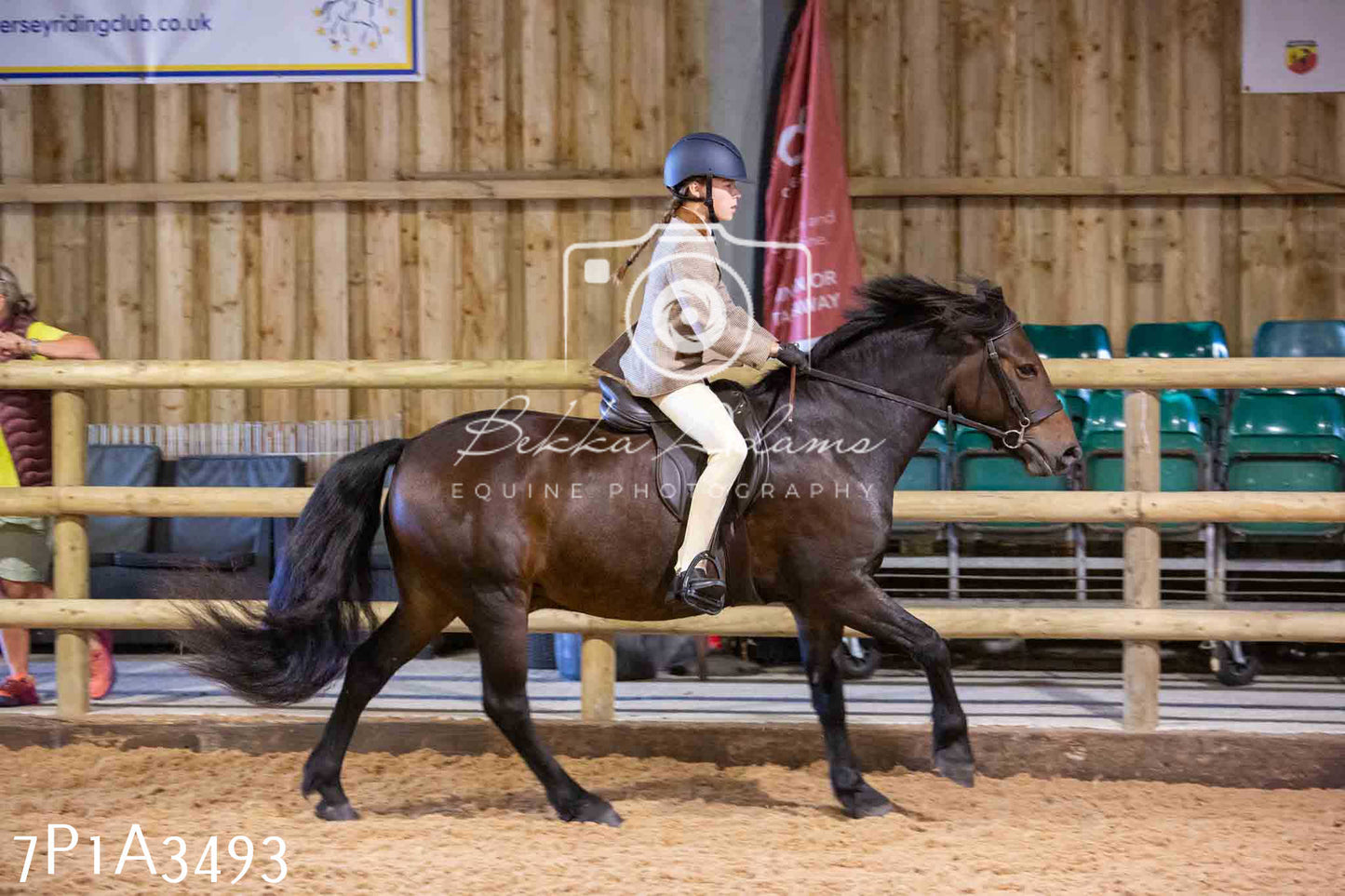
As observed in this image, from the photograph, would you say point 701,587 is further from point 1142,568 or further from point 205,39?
point 205,39

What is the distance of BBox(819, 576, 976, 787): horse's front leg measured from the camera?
12.4ft

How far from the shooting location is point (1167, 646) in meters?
6.77

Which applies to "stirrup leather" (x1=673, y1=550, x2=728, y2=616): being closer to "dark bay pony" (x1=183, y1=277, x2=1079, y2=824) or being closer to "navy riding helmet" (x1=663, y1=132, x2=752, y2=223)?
"dark bay pony" (x1=183, y1=277, x2=1079, y2=824)

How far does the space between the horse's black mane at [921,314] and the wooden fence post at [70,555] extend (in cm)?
278

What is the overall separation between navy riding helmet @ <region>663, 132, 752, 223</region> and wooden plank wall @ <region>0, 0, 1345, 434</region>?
13.9ft

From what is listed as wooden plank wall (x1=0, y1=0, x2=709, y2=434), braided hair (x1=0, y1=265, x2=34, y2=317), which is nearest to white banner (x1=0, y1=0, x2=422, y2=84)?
wooden plank wall (x1=0, y1=0, x2=709, y2=434)

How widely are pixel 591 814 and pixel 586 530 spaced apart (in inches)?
34.5

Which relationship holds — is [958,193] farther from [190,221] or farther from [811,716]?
[190,221]

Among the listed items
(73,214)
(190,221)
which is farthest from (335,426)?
(73,214)

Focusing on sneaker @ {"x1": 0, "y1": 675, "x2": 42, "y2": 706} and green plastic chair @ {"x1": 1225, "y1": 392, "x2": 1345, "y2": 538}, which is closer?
sneaker @ {"x1": 0, "y1": 675, "x2": 42, "y2": 706}

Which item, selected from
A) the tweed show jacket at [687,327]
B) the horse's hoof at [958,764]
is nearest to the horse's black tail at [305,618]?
the tweed show jacket at [687,327]

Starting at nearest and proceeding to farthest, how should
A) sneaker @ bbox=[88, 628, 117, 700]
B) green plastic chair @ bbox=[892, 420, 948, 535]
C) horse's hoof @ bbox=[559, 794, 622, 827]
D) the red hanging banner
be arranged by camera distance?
horse's hoof @ bbox=[559, 794, 622, 827] → sneaker @ bbox=[88, 628, 117, 700] → green plastic chair @ bbox=[892, 420, 948, 535] → the red hanging banner

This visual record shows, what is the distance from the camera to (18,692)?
5.11 metres

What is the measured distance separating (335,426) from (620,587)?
4.70 metres
